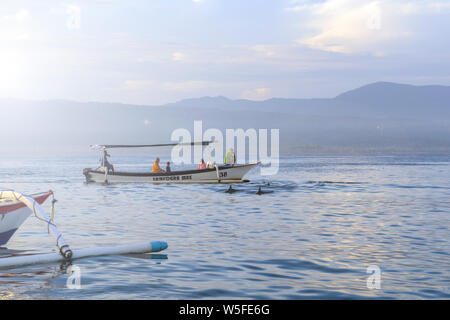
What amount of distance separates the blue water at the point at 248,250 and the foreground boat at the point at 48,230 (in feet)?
1.09

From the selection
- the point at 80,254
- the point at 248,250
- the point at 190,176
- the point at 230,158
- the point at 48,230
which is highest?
the point at 230,158

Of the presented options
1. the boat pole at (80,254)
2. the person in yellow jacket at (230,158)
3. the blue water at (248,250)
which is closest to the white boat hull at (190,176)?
the person in yellow jacket at (230,158)

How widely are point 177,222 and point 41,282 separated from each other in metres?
11.9

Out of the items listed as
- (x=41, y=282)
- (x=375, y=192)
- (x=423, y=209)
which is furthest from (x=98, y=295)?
(x=375, y=192)

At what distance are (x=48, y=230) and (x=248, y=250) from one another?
20.8 feet

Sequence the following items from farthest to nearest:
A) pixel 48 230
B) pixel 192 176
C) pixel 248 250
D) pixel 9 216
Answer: pixel 192 176 → pixel 9 216 → pixel 248 250 → pixel 48 230

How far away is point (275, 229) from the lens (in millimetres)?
22094

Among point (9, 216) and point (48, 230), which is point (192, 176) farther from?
point (48, 230)

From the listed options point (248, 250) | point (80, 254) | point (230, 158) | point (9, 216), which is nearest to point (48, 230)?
point (80, 254)

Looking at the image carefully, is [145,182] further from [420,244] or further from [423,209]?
[420,244]

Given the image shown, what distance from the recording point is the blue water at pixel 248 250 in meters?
12.2

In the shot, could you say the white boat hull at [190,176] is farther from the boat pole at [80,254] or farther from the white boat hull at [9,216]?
the boat pole at [80,254]

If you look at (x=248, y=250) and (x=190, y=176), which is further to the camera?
(x=190, y=176)

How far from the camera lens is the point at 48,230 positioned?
53.2ft
